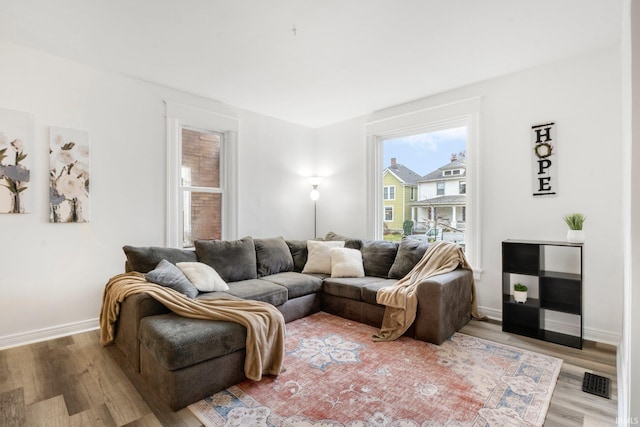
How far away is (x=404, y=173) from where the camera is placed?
14.5 feet

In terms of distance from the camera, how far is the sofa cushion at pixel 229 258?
335 centimetres

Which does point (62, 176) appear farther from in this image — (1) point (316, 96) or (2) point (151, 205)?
(1) point (316, 96)

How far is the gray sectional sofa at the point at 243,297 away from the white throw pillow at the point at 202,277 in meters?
0.08

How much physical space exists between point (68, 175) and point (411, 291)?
3.45 meters

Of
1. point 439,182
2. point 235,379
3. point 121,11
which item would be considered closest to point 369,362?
point 235,379

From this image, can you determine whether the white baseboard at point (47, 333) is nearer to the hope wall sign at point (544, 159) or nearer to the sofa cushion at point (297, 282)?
the sofa cushion at point (297, 282)

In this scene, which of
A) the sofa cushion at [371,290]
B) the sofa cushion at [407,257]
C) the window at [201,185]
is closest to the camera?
the sofa cushion at [371,290]

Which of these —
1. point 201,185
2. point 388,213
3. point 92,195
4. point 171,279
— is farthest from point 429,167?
point 92,195

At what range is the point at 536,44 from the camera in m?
2.71

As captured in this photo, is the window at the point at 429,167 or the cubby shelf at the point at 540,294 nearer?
the cubby shelf at the point at 540,294

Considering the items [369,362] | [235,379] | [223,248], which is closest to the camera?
[235,379]

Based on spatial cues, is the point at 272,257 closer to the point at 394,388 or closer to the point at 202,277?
the point at 202,277

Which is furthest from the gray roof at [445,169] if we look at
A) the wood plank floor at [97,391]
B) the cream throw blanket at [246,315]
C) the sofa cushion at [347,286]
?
the cream throw blanket at [246,315]

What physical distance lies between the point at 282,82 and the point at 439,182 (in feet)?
7.52
